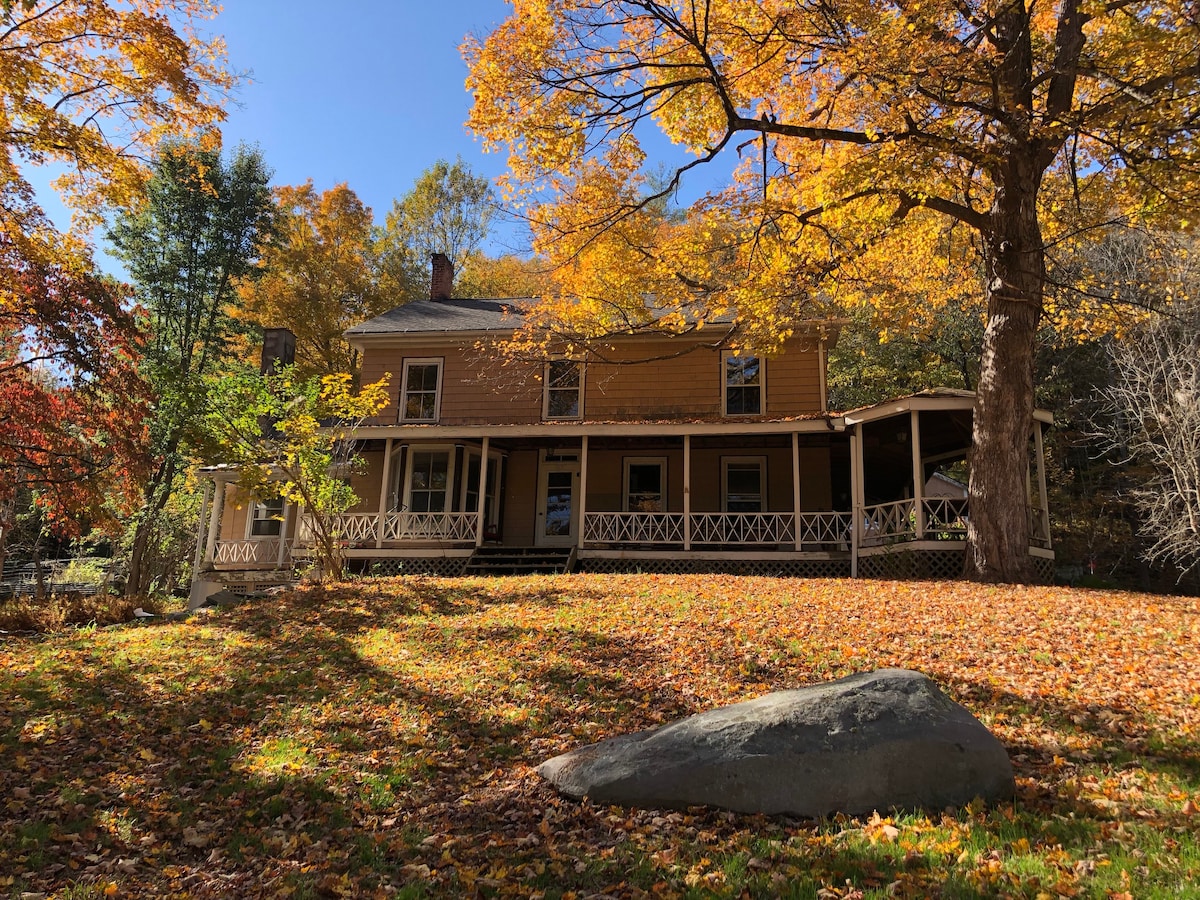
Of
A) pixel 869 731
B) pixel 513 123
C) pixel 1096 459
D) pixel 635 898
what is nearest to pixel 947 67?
pixel 513 123

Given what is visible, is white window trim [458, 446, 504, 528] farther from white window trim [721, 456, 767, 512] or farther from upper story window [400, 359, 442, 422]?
white window trim [721, 456, 767, 512]

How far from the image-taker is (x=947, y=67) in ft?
33.8

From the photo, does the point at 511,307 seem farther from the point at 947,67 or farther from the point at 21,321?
the point at 947,67

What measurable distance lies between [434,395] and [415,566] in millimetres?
4651

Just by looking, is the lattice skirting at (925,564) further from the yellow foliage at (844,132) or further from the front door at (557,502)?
the front door at (557,502)

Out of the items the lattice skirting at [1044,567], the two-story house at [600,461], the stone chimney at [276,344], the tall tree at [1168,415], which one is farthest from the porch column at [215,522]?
the tall tree at [1168,415]

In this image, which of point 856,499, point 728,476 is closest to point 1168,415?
point 856,499

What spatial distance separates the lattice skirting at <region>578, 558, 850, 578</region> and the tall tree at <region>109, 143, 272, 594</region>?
1609cm

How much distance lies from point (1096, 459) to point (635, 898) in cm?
2671

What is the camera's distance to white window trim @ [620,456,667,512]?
19.1 meters

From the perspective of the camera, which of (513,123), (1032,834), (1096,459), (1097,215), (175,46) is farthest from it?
(1096,459)

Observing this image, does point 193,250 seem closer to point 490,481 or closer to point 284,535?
point 284,535

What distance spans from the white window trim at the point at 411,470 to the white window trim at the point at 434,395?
0.90m

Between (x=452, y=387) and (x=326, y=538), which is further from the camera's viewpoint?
(x=452, y=387)
